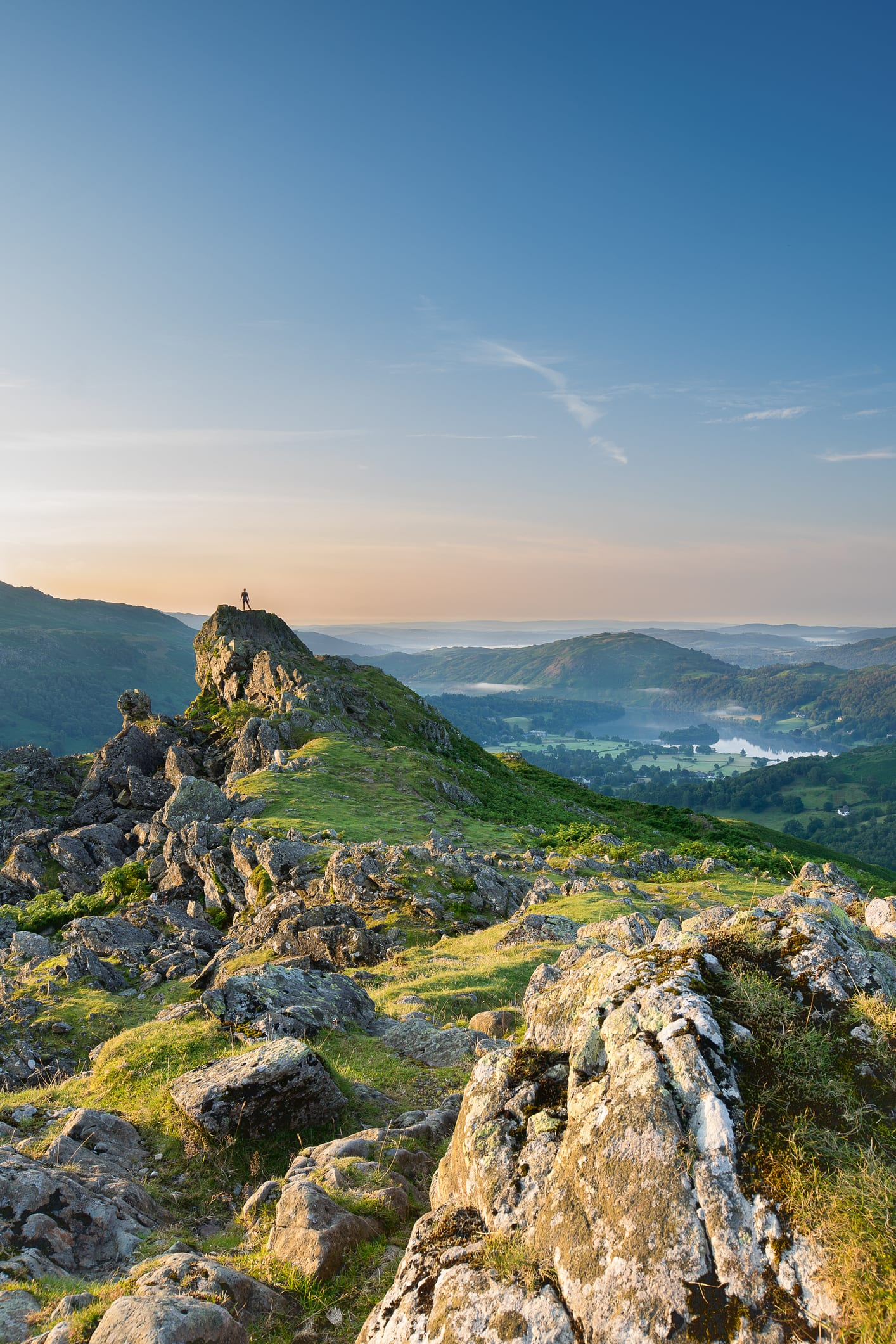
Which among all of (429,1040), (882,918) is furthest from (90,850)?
(882,918)

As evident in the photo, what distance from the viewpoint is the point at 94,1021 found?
1867 cm

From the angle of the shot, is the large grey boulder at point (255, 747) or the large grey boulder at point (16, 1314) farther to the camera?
the large grey boulder at point (255, 747)

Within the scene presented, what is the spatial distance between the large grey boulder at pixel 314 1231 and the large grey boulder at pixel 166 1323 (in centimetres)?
117

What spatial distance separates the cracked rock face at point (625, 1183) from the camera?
16.2 feet

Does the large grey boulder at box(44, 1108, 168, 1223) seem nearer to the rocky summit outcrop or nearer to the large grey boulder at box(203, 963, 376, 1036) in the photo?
the rocky summit outcrop

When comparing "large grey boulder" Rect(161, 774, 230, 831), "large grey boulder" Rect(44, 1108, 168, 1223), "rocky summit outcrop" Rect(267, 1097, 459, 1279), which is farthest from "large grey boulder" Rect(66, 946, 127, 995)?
"rocky summit outcrop" Rect(267, 1097, 459, 1279)

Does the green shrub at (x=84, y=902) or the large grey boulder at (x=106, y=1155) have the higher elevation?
the large grey boulder at (x=106, y=1155)

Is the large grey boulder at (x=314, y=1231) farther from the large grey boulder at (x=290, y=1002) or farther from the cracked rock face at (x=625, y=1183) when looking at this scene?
the large grey boulder at (x=290, y=1002)

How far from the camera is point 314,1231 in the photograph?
7.56 m

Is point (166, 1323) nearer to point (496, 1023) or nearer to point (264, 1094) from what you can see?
point (264, 1094)

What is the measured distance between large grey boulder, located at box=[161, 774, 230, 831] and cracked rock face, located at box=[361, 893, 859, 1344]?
109ft

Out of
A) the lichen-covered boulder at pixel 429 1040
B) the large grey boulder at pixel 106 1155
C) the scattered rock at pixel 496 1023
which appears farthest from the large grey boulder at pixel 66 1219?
the scattered rock at pixel 496 1023

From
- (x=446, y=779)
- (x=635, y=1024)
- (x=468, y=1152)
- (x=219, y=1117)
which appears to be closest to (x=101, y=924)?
(x=219, y=1117)

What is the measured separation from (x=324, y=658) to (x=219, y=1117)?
3107 inches
